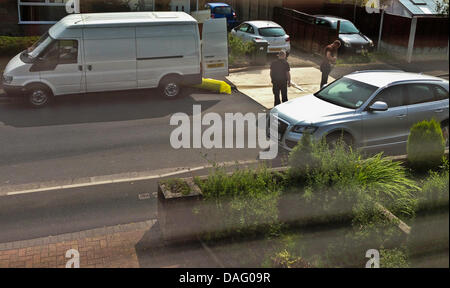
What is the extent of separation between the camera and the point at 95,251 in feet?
18.1

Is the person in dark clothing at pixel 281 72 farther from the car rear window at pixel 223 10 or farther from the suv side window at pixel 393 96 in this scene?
the car rear window at pixel 223 10

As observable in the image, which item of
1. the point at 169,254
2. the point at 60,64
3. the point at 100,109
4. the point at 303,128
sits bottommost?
the point at 100,109

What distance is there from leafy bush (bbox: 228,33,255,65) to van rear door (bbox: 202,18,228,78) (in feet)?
10.7

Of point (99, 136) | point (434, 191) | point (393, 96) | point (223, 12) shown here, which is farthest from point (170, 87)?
point (223, 12)

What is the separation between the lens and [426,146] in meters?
4.87

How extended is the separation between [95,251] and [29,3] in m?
14.1

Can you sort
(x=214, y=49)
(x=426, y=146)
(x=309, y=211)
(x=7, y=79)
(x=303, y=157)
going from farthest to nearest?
(x=214, y=49) < (x=7, y=79) < (x=303, y=157) < (x=309, y=211) < (x=426, y=146)

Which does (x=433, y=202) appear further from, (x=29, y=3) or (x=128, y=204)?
(x=29, y=3)

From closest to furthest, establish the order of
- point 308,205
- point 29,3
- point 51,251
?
point 308,205
point 51,251
point 29,3

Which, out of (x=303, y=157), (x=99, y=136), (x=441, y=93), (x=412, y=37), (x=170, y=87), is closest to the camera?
(x=441, y=93)

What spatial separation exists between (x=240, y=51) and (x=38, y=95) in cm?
735

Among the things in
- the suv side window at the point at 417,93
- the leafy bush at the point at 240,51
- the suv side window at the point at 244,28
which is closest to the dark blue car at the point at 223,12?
the suv side window at the point at 244,28

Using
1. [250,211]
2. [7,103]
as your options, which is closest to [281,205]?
[250,211]

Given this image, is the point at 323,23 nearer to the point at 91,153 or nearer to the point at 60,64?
the point at 60,64
